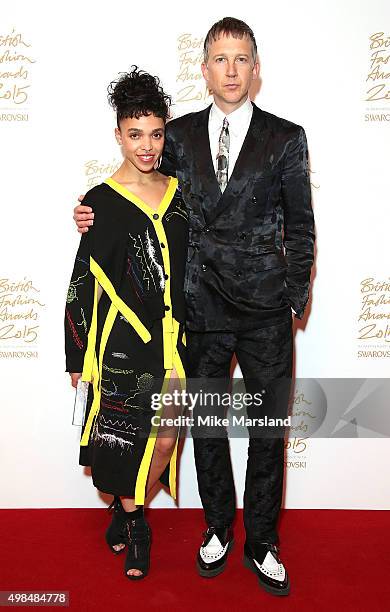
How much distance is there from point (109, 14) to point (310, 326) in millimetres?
1453

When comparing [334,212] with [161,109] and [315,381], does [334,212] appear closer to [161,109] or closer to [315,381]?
[315,381]

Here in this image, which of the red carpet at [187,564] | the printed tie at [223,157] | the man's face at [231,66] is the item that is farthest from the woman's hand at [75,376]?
the man's face at [231,66]

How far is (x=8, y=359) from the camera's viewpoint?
119 inches

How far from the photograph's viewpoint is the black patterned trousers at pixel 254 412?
7.95 feet

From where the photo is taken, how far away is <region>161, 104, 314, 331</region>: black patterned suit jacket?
2303 millimetres

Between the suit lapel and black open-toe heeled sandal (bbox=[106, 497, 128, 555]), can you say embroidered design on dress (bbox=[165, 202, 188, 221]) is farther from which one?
black open-toe heeled sandal (bbox=[106, 497, 128, 555])

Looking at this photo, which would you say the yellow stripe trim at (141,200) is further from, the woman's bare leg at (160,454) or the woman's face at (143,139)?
the woman's bare leg at (160,454)

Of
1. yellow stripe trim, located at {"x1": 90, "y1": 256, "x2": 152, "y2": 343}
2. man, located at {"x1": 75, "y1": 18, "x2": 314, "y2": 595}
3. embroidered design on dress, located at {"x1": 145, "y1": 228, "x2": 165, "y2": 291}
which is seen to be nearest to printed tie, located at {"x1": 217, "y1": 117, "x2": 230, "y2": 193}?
man, located at {"x1": 75, "y1": 18, "x2": 314, "y2": 595}

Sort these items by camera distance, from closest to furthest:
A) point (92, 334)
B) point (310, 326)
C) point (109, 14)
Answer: point (92, 334), point (109, 14), point (310, 326)

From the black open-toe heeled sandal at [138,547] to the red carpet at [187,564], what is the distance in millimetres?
44

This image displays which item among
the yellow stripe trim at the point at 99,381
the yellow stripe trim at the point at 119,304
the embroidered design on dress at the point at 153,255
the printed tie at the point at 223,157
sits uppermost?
the printed tie at the point at 223,157

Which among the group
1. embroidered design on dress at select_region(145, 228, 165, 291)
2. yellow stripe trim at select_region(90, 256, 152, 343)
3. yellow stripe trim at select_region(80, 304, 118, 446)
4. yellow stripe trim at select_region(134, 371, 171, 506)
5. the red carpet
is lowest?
the red carpet

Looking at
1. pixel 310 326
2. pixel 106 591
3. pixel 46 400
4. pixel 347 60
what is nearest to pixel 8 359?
pixel 46 400

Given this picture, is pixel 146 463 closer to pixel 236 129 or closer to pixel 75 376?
pixel 75 376
